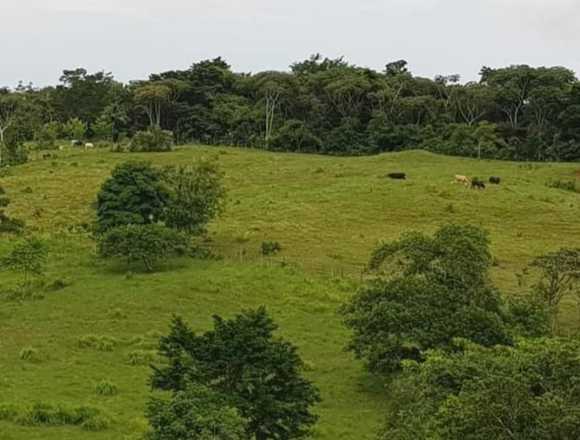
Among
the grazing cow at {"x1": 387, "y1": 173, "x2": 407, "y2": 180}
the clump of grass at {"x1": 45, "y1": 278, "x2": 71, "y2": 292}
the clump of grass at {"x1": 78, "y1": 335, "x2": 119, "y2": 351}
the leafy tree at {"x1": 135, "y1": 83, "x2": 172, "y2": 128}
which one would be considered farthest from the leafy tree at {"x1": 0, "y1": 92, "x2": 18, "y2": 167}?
the clump of grass at {"x1": 78, "y1": 335, "x2": 119, "y2": 351}

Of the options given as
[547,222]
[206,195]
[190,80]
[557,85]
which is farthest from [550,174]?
[190,80]

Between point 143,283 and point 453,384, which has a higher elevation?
point 453,384

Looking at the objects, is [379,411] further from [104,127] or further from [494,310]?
[104,127]

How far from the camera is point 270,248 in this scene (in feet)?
147

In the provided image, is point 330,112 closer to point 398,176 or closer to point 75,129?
point 75,129

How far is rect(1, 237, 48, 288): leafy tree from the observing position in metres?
38.3

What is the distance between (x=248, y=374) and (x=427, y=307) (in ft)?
32.1

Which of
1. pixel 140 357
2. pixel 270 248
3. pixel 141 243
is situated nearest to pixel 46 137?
pixel 270 248

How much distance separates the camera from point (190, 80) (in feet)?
329

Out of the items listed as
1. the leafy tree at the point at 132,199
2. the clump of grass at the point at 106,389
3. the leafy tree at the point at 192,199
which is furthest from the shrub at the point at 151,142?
the clump of grass at the point at 106,389

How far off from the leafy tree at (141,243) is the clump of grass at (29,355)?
11.4 m

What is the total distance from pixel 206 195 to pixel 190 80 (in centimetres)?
5656

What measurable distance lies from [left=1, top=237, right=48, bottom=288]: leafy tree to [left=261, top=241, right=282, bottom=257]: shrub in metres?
11.2

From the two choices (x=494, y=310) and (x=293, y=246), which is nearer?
(x=494, y=310)
